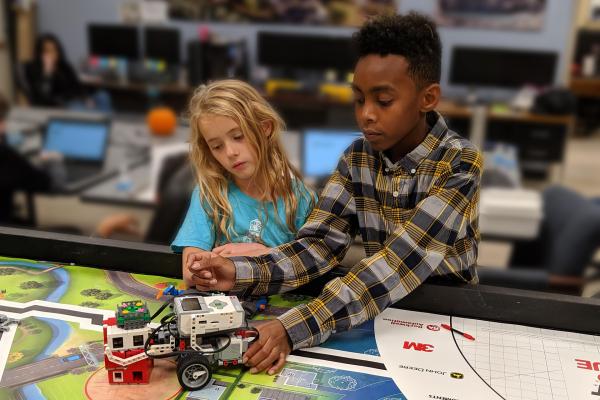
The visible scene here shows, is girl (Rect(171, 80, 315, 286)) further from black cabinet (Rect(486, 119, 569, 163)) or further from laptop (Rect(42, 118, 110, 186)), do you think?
black cabinet (Rect(486, 119, 569, 163))

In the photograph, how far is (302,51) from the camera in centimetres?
669

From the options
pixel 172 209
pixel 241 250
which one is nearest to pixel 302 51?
pixel 172 209

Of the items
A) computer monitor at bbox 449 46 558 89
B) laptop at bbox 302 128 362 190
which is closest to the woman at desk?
laptop at bbox 302 128 362 190

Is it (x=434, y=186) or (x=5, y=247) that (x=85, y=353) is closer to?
(x=5, y=247)

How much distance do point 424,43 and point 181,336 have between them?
0.67 metres

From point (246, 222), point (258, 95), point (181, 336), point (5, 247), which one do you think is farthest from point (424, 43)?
point (5, 247)

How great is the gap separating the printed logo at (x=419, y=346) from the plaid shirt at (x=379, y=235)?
94 millimetres

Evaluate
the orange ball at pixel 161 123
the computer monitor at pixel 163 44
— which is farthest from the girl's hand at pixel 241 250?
the computer monitor at pixel 163 44

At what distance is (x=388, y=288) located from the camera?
1169mm

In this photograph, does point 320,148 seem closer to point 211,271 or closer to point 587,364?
point 211,271

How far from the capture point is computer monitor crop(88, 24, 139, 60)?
7066mm

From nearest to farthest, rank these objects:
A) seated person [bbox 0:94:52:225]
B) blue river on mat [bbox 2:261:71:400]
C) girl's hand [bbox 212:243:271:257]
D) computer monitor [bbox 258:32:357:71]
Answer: blue river on mat [bbox 2:261:71:400] → girl's hand [bbox 212:243:271:257] → seated person [bbox 0:94:52:225] → computer monitor [bbox 258:32:357:71]

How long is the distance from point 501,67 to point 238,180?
557cm

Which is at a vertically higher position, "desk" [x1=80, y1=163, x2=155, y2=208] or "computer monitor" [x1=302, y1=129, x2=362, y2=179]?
"computer monitor" [x1=302, y1=129, x2=362, y2=179]
